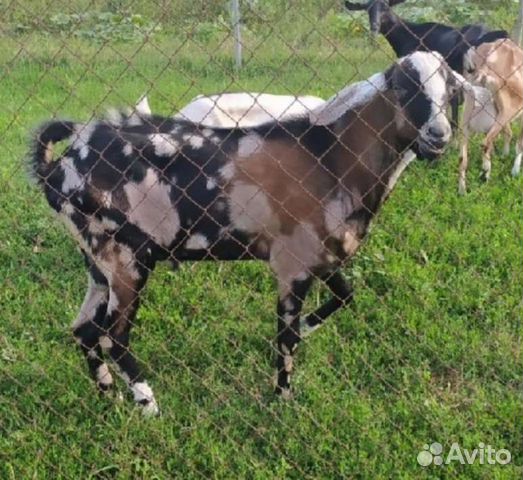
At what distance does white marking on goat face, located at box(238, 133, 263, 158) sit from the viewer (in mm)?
3674

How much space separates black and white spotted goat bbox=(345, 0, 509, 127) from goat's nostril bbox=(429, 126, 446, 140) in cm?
288

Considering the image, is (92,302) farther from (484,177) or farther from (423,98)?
(484,177)

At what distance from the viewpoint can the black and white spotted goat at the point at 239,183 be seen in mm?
3572

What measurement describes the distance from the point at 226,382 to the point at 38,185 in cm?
120

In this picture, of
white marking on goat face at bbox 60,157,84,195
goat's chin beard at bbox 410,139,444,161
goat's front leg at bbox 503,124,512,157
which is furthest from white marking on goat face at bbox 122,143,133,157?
goat's front leg at bbox 503,124,512,157

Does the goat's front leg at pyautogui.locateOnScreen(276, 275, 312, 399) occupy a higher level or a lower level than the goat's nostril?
lower

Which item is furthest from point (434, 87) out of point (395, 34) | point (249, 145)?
point (395, 34)

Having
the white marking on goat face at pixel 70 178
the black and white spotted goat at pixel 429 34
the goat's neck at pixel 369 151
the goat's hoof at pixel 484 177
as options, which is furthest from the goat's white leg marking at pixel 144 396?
the black and white spotted goat at pixel 429 34

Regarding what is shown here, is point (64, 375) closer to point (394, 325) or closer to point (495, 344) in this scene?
point (394, 325)

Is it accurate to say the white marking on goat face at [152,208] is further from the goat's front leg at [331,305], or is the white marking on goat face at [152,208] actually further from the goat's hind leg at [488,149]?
the goat's hind leg at [488,149]

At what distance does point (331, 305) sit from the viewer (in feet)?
13.4

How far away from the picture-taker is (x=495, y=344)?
407cm

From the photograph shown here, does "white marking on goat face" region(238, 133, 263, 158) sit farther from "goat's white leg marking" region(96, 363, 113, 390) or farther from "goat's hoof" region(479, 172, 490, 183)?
"goat's hoof" region(479, 172, 490, 183)

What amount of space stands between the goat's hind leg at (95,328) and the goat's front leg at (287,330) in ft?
2.49
